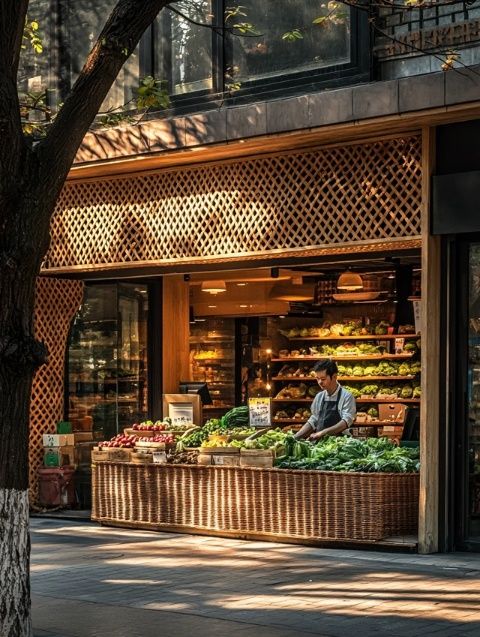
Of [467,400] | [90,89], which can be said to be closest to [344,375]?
[467,400]

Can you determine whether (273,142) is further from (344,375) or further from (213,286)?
(344,375)

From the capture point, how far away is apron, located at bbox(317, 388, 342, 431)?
14.4 m

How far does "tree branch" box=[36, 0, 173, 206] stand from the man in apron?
609cm

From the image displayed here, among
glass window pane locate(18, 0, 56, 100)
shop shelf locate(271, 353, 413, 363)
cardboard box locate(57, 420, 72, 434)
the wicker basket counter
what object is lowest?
the wicker basket counter

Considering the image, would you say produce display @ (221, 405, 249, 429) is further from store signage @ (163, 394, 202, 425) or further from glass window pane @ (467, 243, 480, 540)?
glass window pane @ (467, 243, 480, 540)

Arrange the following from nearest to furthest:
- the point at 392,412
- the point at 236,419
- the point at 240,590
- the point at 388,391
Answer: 1. the point at 240,590
2. the point at 236,419
3. the point at 392,412
4. the point at 388,391

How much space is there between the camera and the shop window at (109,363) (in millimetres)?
17031

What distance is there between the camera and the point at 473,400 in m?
12.6

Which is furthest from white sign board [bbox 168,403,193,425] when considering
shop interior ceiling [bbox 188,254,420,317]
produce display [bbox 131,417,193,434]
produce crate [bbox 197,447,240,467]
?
shop interior ceiling [bbox 188,254,420,317]

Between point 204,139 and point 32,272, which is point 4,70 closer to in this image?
point 32,272

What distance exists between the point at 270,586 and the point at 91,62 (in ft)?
15.1

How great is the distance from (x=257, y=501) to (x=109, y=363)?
420cm

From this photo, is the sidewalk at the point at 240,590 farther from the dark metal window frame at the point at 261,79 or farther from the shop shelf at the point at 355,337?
the shop shelf at the point at 355,337

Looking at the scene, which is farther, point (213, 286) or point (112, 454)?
point (213, 286)
